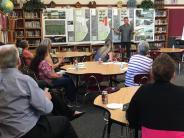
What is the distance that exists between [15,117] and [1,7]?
4.93 m

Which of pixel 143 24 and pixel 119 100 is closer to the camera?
pixel 119 100

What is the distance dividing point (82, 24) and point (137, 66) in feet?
21.9

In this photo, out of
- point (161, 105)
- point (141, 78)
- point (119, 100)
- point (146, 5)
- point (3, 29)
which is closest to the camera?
point (161, 105)

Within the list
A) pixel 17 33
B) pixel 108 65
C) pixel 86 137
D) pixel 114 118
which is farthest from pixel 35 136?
pixel 17 33

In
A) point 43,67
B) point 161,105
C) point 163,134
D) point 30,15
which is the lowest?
point 163,134

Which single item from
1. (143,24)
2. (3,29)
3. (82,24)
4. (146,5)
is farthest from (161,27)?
(3,29)

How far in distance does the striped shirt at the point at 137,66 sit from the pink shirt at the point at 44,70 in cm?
144

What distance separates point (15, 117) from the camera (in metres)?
2.79

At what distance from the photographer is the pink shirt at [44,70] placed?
563 centimetres

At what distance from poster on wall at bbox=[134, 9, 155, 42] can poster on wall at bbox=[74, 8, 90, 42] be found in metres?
1.96

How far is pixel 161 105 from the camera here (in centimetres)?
242

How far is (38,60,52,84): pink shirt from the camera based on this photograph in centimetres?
563

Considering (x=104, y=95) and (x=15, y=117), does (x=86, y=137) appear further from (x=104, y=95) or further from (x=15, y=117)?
(x=15, y=117)

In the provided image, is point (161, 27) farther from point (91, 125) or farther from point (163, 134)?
point (163, 134)
